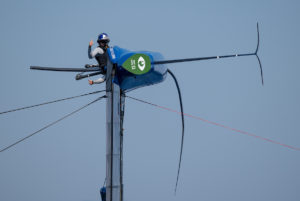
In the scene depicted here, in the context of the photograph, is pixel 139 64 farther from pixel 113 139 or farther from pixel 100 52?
pixel 113 139

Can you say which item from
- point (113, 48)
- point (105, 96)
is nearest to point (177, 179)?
point (105, 96)

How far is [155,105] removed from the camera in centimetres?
2344

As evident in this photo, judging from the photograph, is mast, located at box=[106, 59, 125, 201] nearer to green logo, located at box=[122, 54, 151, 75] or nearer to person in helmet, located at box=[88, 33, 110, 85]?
person in helmet, located at box=[88, 33, 110, 85]

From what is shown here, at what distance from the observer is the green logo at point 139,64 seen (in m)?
21.7

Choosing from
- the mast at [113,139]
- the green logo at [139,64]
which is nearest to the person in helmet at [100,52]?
the mast at [113,139]

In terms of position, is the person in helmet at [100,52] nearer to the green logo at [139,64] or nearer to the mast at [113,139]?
the mast at [113,139]

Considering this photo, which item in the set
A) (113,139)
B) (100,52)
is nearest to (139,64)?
(100,52)

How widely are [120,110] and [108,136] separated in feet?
4.68

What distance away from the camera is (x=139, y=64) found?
71.6ft

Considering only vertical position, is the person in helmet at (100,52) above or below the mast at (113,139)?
above

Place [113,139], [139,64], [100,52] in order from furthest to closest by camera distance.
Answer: [100,52]
[113,139]
[139,64]

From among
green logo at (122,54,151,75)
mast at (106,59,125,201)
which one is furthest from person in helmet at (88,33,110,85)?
green logo at (122,54,151,75)

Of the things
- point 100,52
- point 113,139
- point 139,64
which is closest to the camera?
point 139,64

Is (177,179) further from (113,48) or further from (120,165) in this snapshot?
(113,48)
